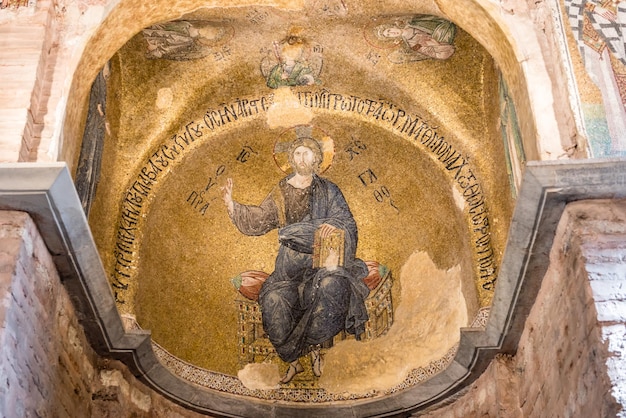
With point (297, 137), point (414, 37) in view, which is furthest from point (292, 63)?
point (414, 37)

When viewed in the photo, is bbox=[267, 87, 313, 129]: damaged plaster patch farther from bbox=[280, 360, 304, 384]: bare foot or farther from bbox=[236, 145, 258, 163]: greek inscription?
bbox=[280, 360, 304, 384]: bare foot

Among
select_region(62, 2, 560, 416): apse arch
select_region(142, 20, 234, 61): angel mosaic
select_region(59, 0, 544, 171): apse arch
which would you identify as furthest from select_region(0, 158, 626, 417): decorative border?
select_region(142, 20, 234, 61): angel mosaic

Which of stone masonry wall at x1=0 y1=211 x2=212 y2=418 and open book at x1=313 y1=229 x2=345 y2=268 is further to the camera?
open book at x1=313 y1=229 x2=345 y2=268

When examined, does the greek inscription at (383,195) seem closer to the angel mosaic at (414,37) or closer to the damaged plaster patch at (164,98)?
the angel mosaic at (414,37)

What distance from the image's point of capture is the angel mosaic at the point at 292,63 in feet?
25.5

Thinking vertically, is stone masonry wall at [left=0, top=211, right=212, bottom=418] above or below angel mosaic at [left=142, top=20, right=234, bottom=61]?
below

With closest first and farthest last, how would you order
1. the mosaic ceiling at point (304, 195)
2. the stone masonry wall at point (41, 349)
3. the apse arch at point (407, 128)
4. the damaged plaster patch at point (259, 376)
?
the stone masonry wall at point (41, 349), the apse arch at point (407, 128), the mosaic ceiling at point (304, 195), the damaged plaster patch at point (259, 376)

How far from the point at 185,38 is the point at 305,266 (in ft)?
7.03

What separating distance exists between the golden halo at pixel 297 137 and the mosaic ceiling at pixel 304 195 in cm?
1

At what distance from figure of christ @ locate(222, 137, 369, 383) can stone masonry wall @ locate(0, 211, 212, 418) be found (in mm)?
1582

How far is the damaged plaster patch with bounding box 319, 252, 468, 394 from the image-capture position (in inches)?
300

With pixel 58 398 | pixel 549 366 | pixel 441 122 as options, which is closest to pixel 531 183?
pixel 549 366

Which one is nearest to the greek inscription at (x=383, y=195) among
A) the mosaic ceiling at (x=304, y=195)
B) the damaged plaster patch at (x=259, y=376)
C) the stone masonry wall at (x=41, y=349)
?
the mosaic ceiling at (x=304, y=195)

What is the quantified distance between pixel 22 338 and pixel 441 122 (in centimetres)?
380
